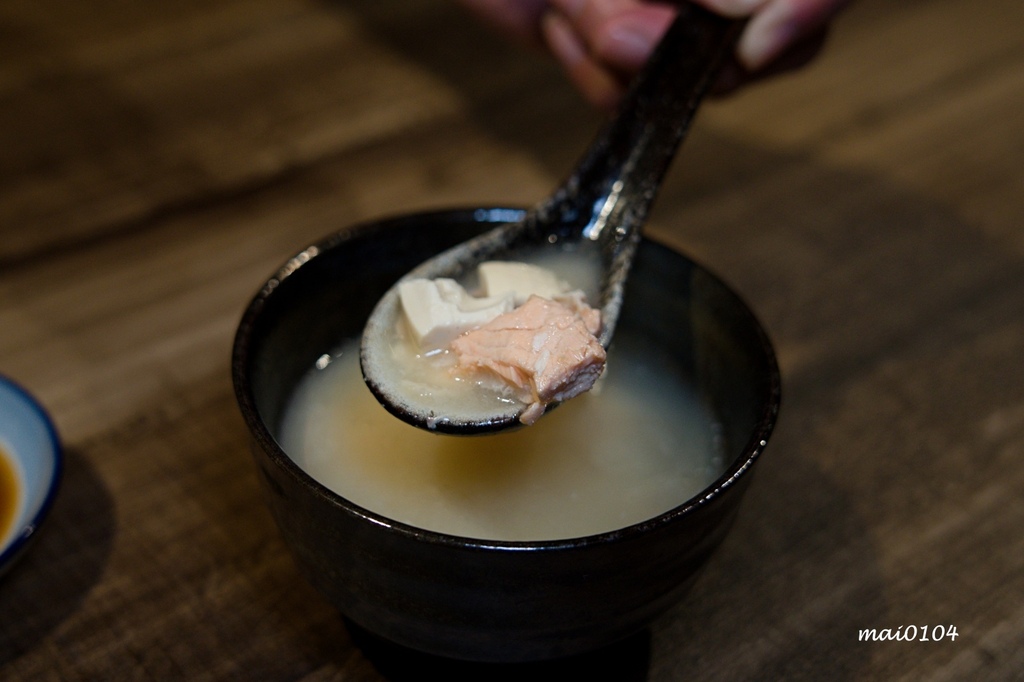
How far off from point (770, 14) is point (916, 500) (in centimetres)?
56

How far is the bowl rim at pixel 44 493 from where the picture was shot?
812 millimetres

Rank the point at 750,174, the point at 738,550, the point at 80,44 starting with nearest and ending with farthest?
the point at 738,550 < the point at 750,174 < the point at 80,44

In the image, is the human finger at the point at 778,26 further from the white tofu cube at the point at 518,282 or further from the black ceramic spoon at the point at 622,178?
the white tofu cube at the point at 518,282

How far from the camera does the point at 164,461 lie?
1008 millimetres

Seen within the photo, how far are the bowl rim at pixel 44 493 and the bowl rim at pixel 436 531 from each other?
0.78 ft

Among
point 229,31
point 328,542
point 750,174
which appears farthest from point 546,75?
point 328,542

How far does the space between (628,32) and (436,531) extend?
76 cm

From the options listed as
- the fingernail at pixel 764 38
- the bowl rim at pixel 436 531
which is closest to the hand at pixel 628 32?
the fingernail at pixel 764 38

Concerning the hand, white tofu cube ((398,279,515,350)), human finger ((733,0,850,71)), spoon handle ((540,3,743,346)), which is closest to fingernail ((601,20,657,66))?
the hand

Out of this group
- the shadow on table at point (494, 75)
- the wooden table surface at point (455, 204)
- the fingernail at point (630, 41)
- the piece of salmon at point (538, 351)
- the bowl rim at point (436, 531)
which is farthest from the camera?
the shadow on table at point (494, 75)

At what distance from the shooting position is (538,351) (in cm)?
77

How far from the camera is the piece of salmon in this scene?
76cm

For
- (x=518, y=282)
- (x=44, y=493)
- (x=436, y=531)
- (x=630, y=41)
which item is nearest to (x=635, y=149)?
(x=518, y=282)

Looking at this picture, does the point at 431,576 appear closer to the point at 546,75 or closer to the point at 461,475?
the point at 461,475
